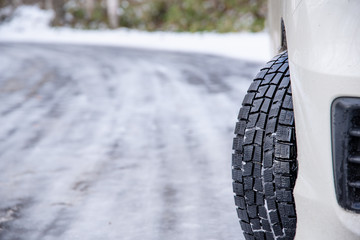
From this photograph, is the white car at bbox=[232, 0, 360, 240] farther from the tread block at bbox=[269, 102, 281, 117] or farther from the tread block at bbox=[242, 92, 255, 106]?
the tread block at bbox=[242, 92, 255, 106]

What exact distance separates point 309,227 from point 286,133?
415 millimetres

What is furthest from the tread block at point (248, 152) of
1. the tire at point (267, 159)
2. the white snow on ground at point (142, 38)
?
the white snow on ground at point (142, 38)

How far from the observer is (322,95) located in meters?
1.67

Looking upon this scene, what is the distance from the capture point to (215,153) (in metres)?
4.39

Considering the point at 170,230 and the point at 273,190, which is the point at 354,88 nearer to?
the point at 273,190

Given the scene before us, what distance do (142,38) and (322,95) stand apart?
17.1 m

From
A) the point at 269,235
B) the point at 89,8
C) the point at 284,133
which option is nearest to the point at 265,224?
the point at 269,235

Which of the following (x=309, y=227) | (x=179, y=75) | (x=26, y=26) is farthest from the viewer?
(x=26, y=26)

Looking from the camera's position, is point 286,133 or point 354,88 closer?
point 354,88

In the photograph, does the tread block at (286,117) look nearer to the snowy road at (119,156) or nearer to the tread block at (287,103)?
the tread block at (287,103)

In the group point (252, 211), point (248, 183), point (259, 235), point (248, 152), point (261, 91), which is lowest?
point (259, 235)

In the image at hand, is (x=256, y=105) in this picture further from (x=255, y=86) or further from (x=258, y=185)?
(x=258, y=185)

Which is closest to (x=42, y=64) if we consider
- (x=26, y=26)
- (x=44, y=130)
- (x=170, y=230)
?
(x=44, y=130)

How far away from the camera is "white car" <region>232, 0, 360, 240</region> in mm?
1626
